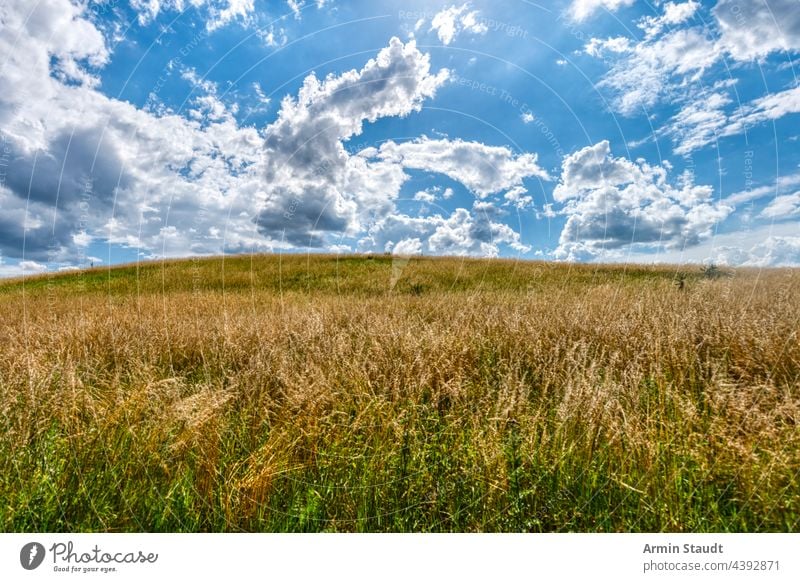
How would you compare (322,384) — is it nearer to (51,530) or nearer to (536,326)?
(51,530)

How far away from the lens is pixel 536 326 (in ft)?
17.7

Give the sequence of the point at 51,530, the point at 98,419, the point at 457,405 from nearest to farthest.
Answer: the point at 51,530 < the point at 98,419 < the point at 457,405

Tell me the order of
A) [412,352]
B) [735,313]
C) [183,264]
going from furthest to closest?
[183,264], [735,313], [412,352]

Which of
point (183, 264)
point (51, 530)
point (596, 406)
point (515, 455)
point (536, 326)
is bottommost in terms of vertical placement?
point (51, 530)

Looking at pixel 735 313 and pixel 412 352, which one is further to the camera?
pixel 735 313

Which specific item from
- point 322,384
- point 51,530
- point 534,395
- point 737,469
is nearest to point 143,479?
point 51,530

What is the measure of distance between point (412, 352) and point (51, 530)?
3.22m

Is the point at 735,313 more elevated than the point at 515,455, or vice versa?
the point at 735,313

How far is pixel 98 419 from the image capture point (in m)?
3.16

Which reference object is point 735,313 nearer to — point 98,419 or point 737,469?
point 737,469
